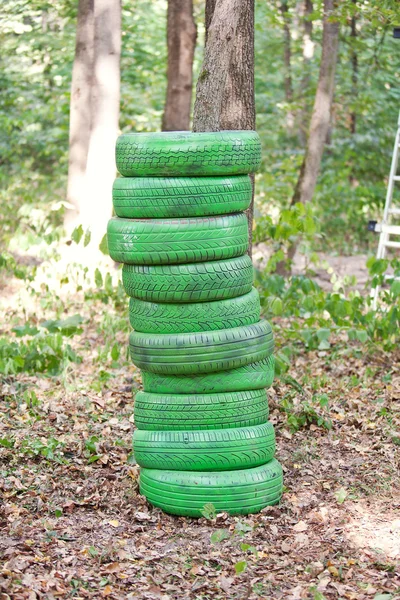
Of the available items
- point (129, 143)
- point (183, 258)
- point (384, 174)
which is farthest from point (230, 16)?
point (384, 174)

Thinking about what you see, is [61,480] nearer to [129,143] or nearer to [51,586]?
[51,586]

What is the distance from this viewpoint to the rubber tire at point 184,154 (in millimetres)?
4328

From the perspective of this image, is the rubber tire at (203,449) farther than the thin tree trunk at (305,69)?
No

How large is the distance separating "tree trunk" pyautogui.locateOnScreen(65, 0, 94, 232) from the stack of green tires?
7553mm

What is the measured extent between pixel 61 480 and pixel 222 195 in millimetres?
1944

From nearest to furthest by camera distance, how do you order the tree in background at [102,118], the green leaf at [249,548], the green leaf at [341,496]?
1. the green leaf at [249,548]
2. the green leaf at [341,496]
3. the tree in background at [102,118]

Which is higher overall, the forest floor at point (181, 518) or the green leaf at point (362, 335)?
the green leaf at point (362, 335)

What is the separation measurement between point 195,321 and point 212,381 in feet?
1.15

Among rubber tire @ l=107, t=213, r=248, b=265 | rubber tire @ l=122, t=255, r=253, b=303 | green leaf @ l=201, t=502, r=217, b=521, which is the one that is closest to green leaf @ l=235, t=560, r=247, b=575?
green leaf @ l=201, t=502, r=217, b=521

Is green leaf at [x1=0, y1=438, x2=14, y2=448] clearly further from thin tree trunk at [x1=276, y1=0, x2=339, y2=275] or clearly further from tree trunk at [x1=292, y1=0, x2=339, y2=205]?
tree trunk at [x1=292, y1=0, x2=339, y2=205]

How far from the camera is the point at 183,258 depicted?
14.4 feet

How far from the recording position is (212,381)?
A: 458 centimetres

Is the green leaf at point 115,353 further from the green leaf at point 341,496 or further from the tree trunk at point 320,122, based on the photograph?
the tree trunk at point 320,122

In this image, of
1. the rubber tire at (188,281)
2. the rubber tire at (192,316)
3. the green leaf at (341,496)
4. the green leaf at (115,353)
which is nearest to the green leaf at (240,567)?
the green leaf at (341,496)
